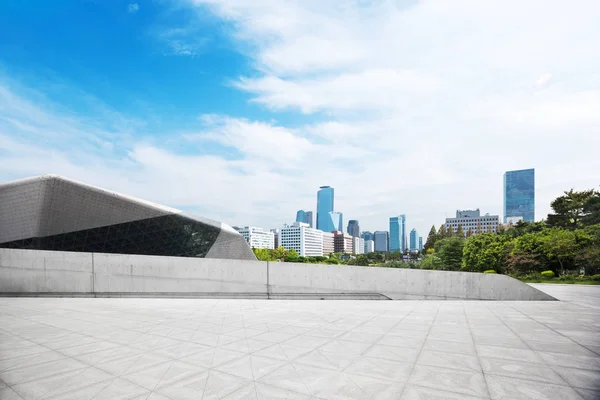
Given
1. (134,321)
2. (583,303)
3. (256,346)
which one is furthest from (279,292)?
(583,303)

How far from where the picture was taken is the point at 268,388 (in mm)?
3756

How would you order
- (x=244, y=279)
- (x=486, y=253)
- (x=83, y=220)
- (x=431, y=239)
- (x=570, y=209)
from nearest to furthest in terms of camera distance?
1. (x=244, y=279)
2. (x=83, y=220)
3. (x=486, y=253)
4. (x=570, y=209)
5. (x=431, y=239)

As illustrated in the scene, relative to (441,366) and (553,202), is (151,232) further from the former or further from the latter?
(553,202)

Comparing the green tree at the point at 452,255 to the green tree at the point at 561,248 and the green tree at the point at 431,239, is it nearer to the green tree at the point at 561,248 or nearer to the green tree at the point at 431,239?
the green tree at the point at 561,248

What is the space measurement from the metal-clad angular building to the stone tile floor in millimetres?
14205

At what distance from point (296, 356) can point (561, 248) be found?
32.0 m

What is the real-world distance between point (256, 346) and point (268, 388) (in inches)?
71.2

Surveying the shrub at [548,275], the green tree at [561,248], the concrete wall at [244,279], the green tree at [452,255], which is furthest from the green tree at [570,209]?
the concrete wall at [244,279]

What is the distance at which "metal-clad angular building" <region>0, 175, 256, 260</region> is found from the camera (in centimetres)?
2011

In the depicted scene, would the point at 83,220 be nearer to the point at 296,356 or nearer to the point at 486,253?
the point at 296,356

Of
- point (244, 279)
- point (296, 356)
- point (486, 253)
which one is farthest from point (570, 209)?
point (296, 356)

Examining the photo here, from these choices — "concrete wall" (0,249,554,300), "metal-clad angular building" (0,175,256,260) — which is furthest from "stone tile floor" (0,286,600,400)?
"metal-clad angular building" (0,175,256,260)

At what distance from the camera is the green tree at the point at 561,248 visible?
2762cm

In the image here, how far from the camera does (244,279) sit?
12.8 m
